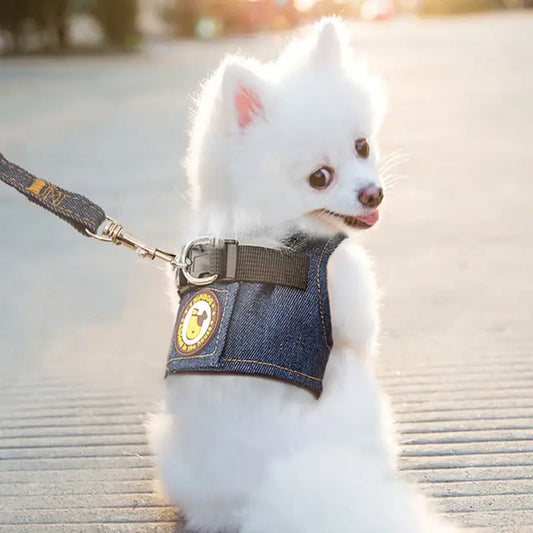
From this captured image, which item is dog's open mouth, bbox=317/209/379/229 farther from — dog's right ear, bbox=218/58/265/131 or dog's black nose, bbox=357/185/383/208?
dog's right ear, bbox=218/58/265/131

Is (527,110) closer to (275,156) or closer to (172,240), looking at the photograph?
(172,240)

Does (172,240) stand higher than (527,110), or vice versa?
(527,110)

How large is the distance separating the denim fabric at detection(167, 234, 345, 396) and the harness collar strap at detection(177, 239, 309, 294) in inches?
0.8

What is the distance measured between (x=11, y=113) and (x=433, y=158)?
6.92 m

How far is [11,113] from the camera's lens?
13188mm

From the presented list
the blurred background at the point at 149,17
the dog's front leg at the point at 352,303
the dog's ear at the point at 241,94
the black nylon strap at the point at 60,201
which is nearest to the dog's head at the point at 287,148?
the dog's ear at the point at 241,94

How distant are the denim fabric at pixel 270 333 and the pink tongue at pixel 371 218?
0.19 meters

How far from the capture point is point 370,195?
8.01ft

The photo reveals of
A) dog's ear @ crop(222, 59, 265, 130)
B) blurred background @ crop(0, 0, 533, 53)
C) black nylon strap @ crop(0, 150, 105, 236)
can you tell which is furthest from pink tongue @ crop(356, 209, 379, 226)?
blurred background @ crop(0, 0, 533, 53)

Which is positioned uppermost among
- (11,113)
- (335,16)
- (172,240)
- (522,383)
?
(11,113)

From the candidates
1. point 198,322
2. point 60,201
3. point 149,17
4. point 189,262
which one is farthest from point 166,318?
point 149,17

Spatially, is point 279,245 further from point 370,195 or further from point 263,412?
point 263,412

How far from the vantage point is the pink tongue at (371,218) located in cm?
254

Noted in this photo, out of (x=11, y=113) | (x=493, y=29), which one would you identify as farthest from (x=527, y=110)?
(x=493, y=29)
